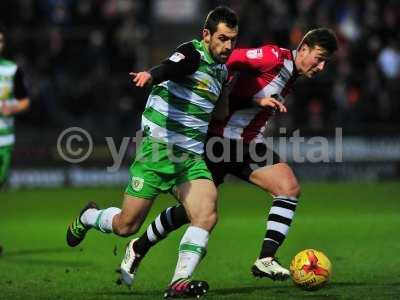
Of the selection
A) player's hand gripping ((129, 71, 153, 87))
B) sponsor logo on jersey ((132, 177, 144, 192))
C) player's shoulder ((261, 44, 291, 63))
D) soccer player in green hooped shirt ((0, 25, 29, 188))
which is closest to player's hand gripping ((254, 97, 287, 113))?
player's shoulder ((261, 44, 291, 63))

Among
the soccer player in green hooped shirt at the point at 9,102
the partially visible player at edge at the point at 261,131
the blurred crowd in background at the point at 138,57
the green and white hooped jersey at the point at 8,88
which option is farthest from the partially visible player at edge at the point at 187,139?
the blurred crowd in background at the point at 138,57

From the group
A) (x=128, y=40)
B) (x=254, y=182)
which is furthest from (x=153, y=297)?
(x=128, y=40)

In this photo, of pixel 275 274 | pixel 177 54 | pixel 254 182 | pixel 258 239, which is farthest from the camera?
pixel 258 239

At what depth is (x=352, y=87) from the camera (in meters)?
21.1

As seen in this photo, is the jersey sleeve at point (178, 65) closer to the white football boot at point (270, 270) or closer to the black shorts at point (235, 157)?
the black shorts at point (235, 157)

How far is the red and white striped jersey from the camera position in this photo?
877 cm

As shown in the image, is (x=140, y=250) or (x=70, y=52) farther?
(x=70, y=52)

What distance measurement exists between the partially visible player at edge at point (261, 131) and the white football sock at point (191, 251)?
3.14 feet

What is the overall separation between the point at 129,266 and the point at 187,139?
127cm

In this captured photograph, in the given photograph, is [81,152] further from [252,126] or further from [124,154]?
[252,126]

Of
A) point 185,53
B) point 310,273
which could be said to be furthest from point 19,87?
point 310,273

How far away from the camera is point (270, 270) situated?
8352mm

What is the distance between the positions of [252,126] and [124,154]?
433 inches

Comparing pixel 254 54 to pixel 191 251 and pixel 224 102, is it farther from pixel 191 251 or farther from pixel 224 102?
pixel 191 251
